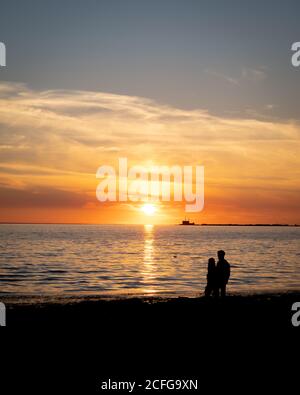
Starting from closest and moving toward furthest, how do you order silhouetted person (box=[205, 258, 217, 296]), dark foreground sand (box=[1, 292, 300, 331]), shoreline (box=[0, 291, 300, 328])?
1. shoreline (box=[0, 291, 300, 328])
2. dark foreground sand (box=[1, 292, 300, 331])
3. silhouetted person (box=[205, 258, 217, 296])

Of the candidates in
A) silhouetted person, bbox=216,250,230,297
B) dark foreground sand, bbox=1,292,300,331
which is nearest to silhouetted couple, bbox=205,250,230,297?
silhouetted person, bbox=216,250,230,297

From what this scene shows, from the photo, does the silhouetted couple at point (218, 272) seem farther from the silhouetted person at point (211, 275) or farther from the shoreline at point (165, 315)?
the shoreline at point (165, 315)

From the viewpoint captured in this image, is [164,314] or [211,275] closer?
[164,314]

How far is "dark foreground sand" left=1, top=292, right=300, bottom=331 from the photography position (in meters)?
17.5

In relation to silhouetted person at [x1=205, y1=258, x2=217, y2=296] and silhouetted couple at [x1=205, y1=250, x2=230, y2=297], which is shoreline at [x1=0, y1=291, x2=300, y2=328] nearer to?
silhouetted person at [x1=205, y1=258, x2=217, y2=296]

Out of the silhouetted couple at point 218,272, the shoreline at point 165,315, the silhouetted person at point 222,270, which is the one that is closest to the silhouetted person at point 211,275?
the silhouetted couple at point 218,272

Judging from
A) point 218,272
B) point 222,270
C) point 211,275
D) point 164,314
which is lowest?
point 164,314

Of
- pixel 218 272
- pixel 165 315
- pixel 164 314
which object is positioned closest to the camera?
pixel 165 315

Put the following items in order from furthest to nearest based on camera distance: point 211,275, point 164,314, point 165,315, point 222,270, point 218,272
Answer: point 211,275
point 218,272
point 222,270
point 164,314
point 165,315

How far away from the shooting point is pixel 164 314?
19.5 meters

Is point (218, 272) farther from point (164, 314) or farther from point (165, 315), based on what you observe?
point (165, 315)

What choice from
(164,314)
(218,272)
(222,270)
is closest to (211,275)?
(218,272)

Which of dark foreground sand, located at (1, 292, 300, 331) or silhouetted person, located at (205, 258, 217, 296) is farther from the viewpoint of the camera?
silhouetted person, located at (205, 258, 217, 296)
